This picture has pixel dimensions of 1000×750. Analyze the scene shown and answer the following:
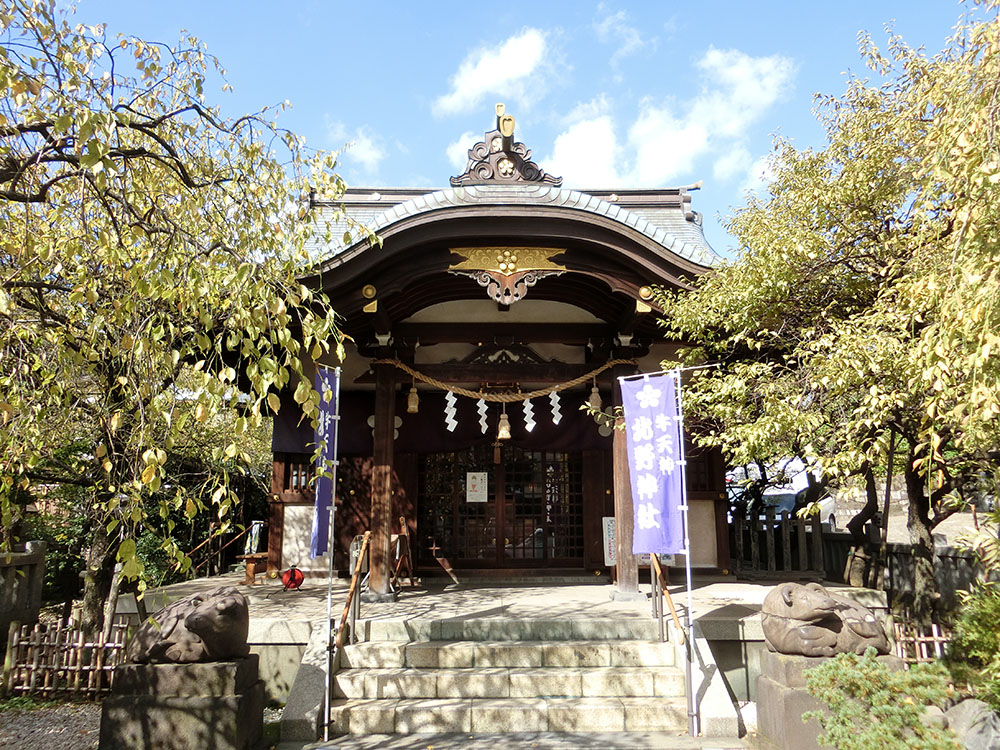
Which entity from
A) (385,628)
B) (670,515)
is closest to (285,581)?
(385,628)

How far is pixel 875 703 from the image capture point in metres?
5.09

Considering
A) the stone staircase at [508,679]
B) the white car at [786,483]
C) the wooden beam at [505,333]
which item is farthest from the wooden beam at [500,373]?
the white car at [786,483]

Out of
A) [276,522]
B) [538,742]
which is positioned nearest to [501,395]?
[276,522]

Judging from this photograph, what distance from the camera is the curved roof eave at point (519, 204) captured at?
28.2 ft

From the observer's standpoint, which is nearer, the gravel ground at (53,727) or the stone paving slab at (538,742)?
the stone paving slab at (538,742)

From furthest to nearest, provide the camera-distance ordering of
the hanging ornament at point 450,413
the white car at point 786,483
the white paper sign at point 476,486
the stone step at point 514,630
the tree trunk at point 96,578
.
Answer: the white car at point 786,483 → the white paper sign at point 476,486 → the hanging ornament at point 450,413 → the tree trunk at point 96,578 → the stone step at point 514,630

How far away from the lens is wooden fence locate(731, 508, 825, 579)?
1192cm

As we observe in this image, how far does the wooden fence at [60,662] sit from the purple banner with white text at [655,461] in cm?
598

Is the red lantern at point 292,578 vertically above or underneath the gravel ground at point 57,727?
above

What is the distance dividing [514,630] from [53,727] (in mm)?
4787

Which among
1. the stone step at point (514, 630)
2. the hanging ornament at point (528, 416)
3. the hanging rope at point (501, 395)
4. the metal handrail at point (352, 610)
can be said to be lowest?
the stone step at point (514, 630)

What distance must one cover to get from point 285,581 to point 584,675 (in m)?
5.00

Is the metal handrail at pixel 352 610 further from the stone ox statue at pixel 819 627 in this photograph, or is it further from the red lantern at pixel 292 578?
the stone ox statue at pixel 819 627

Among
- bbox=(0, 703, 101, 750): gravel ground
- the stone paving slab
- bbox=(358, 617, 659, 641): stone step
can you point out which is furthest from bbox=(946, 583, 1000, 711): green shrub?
bbox=(0, 703, 101, 750): gravel ground
